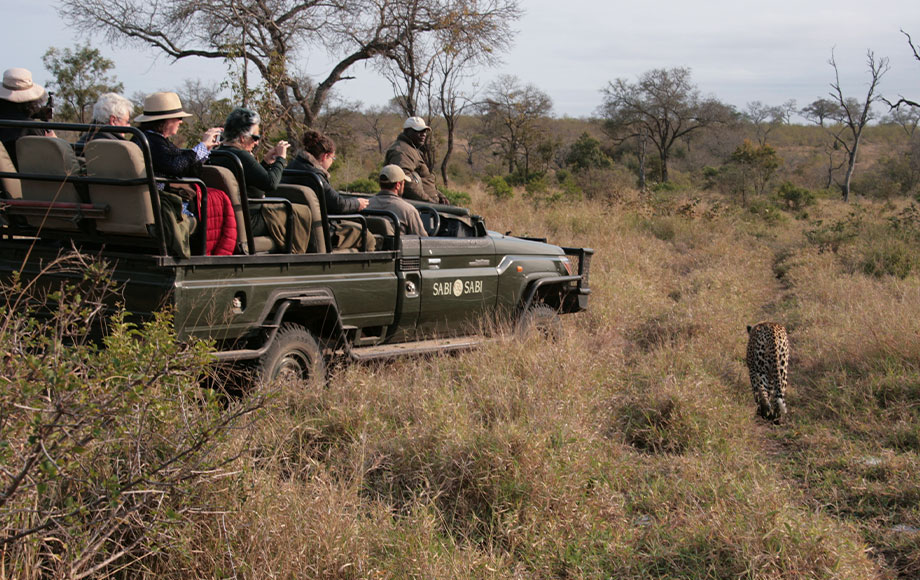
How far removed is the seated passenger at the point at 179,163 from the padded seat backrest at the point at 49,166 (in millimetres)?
406

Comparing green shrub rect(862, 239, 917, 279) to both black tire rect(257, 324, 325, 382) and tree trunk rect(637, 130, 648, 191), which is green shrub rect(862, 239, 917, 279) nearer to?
black tire rect(257, 324, 325, 382)

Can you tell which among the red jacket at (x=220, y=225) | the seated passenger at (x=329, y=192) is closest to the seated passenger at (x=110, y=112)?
the red jacket at (x=220, y=225)

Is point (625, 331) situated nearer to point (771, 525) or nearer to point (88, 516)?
point (771, 525)

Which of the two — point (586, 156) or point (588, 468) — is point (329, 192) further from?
point (586, 156)

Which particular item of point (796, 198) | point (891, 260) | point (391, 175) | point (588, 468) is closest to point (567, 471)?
point (588, 468)

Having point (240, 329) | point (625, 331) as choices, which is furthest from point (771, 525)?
point (625, 331)

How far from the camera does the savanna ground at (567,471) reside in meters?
2.78

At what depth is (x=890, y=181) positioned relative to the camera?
1145 inches

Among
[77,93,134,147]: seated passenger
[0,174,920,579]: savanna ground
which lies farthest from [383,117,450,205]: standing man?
[77,93,134,147]: seated passenger

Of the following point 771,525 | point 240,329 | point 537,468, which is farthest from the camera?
point 240,329

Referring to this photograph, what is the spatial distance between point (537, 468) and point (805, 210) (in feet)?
67.2

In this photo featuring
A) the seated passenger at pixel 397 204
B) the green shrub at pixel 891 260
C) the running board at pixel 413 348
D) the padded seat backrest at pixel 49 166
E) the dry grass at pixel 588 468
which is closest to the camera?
the dry grass at pixel 588 468

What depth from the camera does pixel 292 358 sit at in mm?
4715

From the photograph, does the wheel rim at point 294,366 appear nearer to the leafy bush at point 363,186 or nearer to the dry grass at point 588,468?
the dry grass at point 588,468
